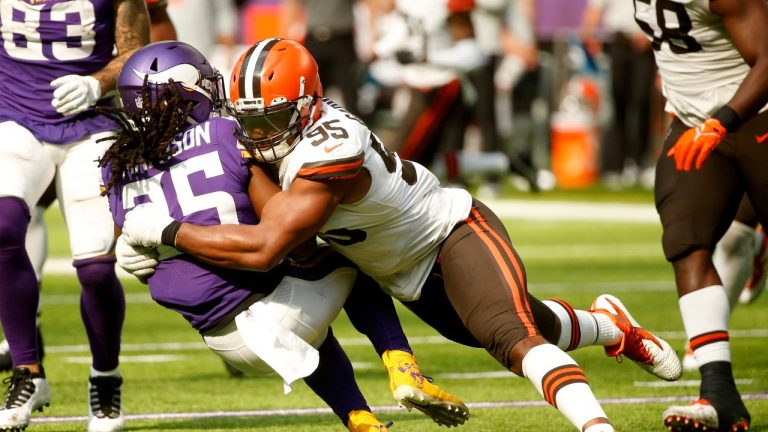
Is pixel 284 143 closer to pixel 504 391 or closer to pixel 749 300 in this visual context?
pixel 504 391

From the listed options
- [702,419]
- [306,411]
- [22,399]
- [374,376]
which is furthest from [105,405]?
[702,419]

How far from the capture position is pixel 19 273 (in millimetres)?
5051

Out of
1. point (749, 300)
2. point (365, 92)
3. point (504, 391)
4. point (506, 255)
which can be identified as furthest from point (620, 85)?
point (506, 255)

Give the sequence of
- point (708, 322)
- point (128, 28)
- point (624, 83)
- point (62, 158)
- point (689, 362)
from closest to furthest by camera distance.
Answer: point (708, 322), point (62, 158), point (128, 28), point (689, 362), point (624, 83)

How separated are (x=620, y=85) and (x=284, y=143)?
12.3m

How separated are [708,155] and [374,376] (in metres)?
1.96

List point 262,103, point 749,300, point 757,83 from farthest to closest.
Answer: point 749,300, point 757,83, point 262,103

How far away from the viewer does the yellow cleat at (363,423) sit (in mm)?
4434

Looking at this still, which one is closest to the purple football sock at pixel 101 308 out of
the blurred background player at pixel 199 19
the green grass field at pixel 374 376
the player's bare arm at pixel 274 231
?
the green grass field at pixel 374 376

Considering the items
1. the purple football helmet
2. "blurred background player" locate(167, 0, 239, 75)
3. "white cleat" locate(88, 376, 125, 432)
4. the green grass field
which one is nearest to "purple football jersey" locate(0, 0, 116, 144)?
the purple football helmet

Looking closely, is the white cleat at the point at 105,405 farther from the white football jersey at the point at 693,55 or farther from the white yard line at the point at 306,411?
the white football jersey at the point at 693,55

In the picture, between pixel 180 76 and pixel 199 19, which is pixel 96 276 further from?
pixel 199 19

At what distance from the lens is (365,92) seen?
1889cm

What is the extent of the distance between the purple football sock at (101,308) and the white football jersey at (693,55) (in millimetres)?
2222
